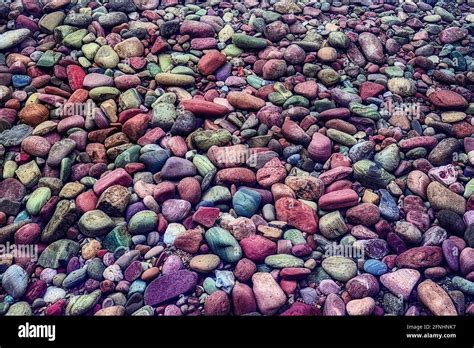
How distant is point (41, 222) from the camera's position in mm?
2645

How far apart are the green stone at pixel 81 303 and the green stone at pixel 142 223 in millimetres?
415

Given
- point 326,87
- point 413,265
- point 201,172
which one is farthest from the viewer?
point 326,87

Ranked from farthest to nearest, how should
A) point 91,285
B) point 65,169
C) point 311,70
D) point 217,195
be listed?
1. point 311,70
2. point 65,169
3. point 217,195
4. point 91,285

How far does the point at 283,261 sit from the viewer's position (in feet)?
7.92

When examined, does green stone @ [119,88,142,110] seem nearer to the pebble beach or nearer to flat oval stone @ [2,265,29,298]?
the pebble beach

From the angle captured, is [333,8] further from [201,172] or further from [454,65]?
[201,172]

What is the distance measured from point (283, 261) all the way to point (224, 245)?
1.13ft

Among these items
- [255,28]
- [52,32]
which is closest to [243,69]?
[255,28]

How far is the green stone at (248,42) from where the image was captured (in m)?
3.66

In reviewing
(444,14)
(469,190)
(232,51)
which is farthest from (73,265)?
(444,14)

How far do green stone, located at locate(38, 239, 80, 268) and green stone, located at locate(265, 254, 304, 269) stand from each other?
1.11 m

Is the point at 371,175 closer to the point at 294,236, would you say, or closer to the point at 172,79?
the point at 294,236

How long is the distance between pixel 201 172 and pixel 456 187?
1629 millimetres

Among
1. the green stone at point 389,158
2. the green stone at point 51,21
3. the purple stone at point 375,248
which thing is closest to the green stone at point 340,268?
the purple stone at point 375,248
